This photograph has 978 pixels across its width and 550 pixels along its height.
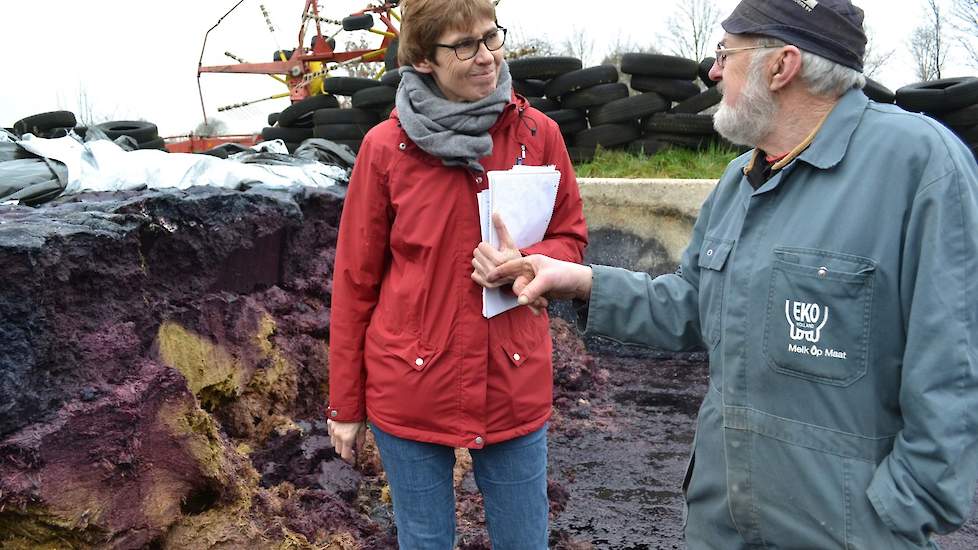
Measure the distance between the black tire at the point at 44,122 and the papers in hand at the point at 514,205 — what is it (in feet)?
23.4

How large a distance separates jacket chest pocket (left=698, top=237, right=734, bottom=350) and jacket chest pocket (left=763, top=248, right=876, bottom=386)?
0.16 meters

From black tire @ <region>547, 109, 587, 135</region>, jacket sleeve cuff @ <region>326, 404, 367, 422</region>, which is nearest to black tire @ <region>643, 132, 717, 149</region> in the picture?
black tire @ <region>547, 109, 587, 135</region>

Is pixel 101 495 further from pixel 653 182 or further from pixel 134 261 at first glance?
pixel 653 182

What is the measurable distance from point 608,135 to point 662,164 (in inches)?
23.6

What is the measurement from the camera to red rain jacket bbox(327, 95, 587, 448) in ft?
6.90

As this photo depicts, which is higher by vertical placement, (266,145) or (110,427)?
(266,145)

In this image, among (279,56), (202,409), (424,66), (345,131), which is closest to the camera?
(424,66)

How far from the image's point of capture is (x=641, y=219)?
20.9ft

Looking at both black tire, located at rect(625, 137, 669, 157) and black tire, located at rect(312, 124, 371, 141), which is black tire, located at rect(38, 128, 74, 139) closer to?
black tire, located at rect(312, 124, 371, 141)

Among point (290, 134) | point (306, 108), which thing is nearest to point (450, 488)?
point (306, 108)

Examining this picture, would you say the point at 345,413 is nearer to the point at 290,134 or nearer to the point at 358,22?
the point at 290,134

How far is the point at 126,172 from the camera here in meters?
4.36

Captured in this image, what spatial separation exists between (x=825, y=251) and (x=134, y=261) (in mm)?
2399

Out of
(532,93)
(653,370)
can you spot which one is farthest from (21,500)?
(532,93)
